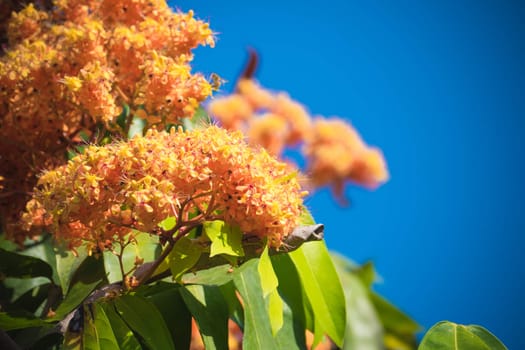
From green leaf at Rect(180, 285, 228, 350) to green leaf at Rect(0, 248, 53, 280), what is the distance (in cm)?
39

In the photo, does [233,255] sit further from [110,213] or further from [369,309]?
[369,309]

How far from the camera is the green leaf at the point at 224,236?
1.15 metres

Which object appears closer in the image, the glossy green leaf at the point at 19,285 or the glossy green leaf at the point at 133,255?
the glossy green leaf at the point at 133,255

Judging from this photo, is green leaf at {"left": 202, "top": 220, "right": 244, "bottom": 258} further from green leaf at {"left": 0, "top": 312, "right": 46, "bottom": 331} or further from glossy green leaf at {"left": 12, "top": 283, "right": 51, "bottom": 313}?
glossy green leaf at {"left": 12, "top": 283, "right": 51, "bottom": 313}

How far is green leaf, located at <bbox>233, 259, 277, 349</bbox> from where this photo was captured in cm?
127

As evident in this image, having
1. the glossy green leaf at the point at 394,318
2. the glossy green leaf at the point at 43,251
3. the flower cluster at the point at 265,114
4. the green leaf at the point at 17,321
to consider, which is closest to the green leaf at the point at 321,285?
the green leaf at the point at 17,321

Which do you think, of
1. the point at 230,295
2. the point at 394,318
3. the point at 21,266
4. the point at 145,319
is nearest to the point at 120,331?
the point at 145,319

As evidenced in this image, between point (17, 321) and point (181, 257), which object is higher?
point (181, 257)

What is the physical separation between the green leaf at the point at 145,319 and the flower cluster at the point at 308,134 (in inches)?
85.4

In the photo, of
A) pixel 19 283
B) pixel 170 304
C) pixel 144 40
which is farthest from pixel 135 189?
pixel 19 283

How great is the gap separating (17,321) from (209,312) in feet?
1.24

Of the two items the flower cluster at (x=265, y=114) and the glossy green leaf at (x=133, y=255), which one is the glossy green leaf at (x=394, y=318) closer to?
the flower cluster at (x=265, y=114)

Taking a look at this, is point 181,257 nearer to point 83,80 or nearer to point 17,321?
point 17,321

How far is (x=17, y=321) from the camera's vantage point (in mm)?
1212
